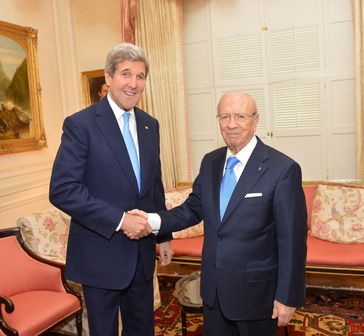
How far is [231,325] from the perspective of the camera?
1868 millimetres

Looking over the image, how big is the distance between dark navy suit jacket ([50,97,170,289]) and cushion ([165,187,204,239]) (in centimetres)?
212

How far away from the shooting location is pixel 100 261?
1.90 m

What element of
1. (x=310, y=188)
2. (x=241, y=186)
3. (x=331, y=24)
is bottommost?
(x=310, y=188)

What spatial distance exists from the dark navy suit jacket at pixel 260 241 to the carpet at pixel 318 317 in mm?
1439

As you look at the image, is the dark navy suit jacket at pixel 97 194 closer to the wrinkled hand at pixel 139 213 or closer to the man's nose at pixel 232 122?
the wrinkled hand at pixel 139 213

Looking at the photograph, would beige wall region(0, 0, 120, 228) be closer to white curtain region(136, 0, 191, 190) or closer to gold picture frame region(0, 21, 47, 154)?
gold picture frame region(0, 21, 47, 154)

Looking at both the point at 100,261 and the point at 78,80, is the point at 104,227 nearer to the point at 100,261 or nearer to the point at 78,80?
the point at 100,261

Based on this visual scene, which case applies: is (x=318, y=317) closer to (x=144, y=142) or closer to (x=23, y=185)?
(x=144, y=142)

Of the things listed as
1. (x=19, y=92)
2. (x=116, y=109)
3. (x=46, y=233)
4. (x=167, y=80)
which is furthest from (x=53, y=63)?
(x=116, y=109)

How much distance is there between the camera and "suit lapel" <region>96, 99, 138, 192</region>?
6.22ft

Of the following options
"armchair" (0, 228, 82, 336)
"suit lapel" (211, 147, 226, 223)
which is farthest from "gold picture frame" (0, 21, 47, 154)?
"suit lapel" (211, 147, 226, 223)

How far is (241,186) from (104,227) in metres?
0.65

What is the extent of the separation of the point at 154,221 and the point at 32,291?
4.78 feet

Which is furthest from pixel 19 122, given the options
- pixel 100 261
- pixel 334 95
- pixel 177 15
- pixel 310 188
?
pixel 334 95
